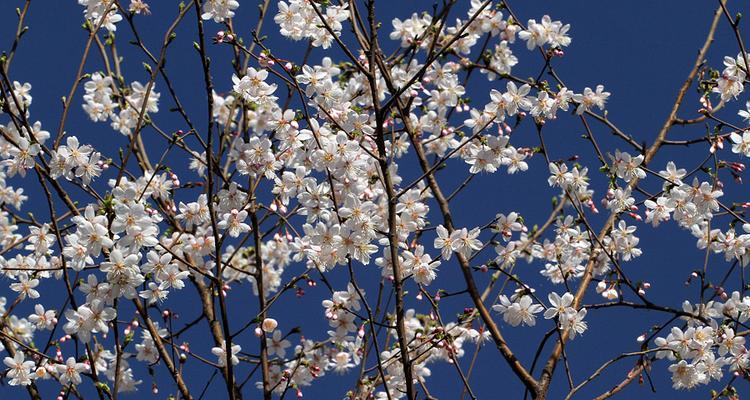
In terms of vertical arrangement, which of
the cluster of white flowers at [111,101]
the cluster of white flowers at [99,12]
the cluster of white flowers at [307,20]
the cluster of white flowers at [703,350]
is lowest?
the cluster of white flowers at [703,350]

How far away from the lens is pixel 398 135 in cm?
577

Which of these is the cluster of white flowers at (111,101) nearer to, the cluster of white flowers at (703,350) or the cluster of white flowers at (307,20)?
the cluster of white flowers at (307,20)

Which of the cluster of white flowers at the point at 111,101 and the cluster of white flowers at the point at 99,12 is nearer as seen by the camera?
the cluster of white flowers at the point at 99,12

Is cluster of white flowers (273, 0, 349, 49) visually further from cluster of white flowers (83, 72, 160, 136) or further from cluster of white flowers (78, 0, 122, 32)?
cluster of white flowers (83, 72, 160, 136)

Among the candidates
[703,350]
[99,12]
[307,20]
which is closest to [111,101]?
[99,12]

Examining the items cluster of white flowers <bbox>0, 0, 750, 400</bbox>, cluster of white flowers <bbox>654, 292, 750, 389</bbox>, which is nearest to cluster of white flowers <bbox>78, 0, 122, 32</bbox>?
cluster of white flowers <bbox>0, 0, 750, 400</bbox>

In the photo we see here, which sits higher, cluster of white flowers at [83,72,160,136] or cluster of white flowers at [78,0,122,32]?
cluster of white flowers at [83,72,160,136]

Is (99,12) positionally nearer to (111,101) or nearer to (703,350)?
(111,101)

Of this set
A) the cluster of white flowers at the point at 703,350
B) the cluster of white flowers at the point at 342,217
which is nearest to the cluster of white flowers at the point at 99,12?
the cluster of white flowers at the point at 342,217

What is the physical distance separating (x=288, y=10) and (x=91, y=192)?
141 cm

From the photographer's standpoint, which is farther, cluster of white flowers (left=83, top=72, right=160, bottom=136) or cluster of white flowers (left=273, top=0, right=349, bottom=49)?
cluster of white flowers (left=83, top=72, right=160, bottom=136)

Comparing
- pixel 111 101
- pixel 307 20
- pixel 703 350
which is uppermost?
pixel 111 101

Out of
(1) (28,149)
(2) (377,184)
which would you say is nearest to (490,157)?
(2) (377,184)

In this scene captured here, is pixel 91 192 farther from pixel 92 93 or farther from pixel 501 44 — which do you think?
pixel 501 44
